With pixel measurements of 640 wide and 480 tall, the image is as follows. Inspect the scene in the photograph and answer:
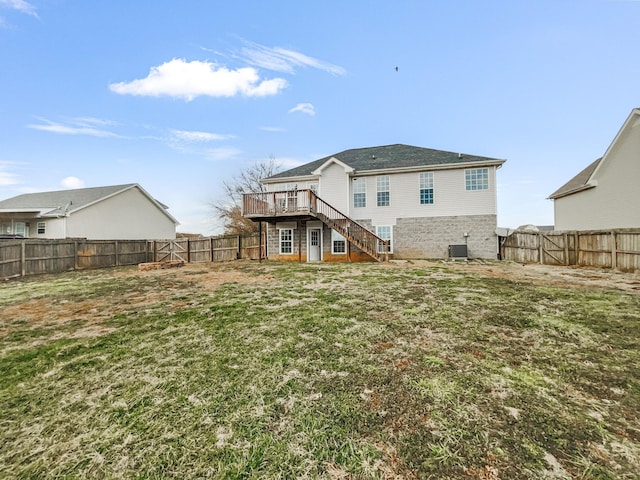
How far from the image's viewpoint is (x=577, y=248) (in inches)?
445

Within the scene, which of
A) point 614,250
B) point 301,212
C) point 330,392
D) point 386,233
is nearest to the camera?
point 330,392

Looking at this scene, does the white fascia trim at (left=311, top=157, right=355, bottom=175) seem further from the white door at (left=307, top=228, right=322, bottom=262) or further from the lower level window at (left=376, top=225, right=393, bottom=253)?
the lower level window at (left=376, top=225, right=393, bottom=253)

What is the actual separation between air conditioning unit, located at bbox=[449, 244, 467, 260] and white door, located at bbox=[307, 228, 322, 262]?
7055mm

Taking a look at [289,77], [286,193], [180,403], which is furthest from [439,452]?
[289,77]

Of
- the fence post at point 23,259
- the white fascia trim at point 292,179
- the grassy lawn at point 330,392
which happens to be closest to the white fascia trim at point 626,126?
the grassy lawn at point 330,392

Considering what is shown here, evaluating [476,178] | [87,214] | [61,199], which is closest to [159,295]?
[476,178]

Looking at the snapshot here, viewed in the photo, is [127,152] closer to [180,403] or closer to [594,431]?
[180,403]

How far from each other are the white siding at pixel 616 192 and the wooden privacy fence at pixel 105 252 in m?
16.8

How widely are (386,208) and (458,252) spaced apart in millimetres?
4346

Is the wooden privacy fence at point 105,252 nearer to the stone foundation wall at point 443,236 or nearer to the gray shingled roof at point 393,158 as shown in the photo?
the gray shingled roof at point 393,158

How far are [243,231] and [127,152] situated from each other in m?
10.3

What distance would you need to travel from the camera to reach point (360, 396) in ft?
8.91

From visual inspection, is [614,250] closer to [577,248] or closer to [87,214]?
[577,248]

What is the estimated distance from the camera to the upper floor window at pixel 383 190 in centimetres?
1530
